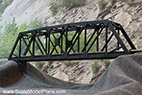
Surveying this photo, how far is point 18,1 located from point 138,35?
4696cm

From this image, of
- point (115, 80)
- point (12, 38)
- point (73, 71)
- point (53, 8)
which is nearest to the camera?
point (115, 80)

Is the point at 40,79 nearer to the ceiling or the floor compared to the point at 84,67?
nearer to the ceiling

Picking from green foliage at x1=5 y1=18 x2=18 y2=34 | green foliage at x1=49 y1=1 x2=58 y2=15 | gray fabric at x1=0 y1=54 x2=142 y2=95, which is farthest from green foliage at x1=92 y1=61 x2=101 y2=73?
green foliage at x1=5 y1=18 x2=18 y2=34

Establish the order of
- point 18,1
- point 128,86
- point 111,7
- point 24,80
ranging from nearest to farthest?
point 128,86
point 24,80
point 111,7
point 18,1

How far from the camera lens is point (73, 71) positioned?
1046 inches

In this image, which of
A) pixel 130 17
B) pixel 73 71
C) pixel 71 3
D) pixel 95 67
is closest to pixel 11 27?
pixel 71 3

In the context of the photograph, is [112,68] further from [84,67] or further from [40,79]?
[84,67]

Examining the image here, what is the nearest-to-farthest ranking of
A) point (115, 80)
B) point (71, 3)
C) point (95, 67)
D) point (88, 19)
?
point (115, 80), point (95, 67), point (88, 19), point (71, 3)

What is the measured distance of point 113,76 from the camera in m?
6.22

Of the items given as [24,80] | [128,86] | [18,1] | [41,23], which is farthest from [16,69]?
[18,1]

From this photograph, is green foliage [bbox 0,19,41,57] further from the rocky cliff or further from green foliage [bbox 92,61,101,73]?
green foliage [bbox 92,61,101,73]

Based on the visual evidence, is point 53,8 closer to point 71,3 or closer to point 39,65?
point 71,3

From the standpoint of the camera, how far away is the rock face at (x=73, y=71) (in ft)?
82.4

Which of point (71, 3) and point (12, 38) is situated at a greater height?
point (71, 3)
